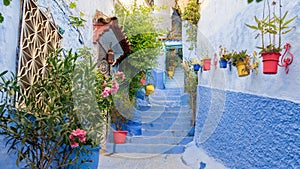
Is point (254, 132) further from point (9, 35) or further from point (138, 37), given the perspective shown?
point (138, 37)

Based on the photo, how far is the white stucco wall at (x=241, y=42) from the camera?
5.96 feet

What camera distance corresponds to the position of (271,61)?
191 centimetres

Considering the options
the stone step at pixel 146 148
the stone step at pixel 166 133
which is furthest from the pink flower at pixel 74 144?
the stone step at pixel 166 133

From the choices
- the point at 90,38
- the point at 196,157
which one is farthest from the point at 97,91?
the point at 196,157

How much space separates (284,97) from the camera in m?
1.92

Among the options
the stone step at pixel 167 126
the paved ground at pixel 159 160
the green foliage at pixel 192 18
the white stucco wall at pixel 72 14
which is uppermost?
the green foliage at pixel 192 18

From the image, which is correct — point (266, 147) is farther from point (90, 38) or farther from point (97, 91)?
point (90, 38)

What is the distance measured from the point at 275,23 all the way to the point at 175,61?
8.92m

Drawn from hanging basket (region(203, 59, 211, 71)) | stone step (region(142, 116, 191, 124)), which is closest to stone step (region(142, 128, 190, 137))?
stone step (region(142, 116, 191, 124))

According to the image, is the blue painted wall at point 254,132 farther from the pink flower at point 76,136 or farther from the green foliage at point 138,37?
the green foliage at point 138,37

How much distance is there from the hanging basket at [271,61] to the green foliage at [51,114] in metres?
1.39

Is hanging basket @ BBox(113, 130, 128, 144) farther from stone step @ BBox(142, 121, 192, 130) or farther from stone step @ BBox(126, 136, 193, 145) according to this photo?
stone step @ BBox(142, 121, 192, 130)

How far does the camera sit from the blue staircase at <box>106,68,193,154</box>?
5027 millimetres

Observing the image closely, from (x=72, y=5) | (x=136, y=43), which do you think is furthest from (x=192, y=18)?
(x=72, y=5)
